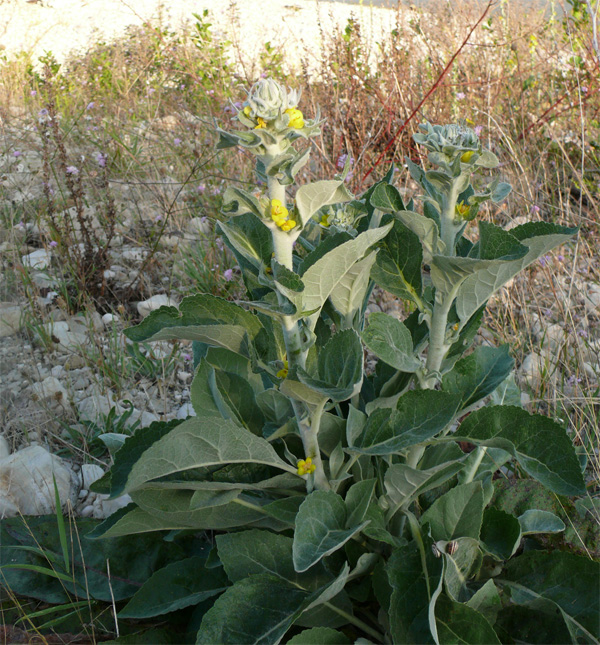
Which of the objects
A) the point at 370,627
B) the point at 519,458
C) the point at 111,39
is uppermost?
the point at 111,39

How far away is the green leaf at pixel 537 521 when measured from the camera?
142cm

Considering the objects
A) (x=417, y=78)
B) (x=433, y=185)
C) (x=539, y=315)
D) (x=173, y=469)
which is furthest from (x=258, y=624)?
(x=417, y=78)

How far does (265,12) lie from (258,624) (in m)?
9.26

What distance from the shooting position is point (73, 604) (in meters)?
1.54

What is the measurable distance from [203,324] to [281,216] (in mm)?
246

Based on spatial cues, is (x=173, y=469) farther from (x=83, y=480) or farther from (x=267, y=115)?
(x=83, y=480)

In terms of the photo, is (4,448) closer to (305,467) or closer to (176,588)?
(176,588)

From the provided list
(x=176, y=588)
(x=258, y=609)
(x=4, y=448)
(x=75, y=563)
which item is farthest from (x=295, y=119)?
(x=4, y=448)

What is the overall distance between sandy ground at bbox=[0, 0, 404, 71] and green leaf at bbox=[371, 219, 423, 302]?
6.00 m

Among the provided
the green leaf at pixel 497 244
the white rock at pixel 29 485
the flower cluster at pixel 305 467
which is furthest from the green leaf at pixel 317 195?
the white rock at pixel 29 485

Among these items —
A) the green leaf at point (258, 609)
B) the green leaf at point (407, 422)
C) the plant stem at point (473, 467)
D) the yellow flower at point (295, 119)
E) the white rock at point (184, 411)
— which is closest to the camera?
the yellow flower at point (295, 119)

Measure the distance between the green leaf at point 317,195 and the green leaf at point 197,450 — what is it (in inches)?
16.1

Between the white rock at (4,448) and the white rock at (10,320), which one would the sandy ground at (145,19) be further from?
the white rock at (4,448)

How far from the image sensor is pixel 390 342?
3.83 feet
